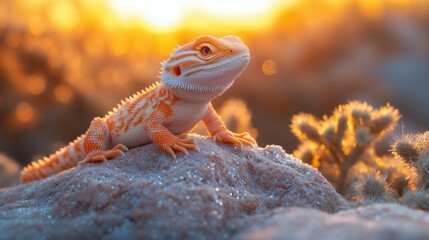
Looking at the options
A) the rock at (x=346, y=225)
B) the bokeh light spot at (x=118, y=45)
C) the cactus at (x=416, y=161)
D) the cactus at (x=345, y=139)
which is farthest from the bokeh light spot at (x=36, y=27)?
the rock at (x=346, y=225)

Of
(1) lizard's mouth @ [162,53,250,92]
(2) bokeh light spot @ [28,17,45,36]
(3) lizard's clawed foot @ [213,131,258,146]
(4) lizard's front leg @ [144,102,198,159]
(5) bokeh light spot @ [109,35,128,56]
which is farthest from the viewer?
(5) bokeh light spot @ [109,35,128,56]

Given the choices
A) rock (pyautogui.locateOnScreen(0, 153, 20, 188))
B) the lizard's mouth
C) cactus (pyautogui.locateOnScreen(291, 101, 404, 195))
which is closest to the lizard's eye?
the lizard's mouth

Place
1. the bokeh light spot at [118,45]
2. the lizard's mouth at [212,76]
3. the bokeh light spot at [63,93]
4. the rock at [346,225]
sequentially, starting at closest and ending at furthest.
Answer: the rock at [346,225] → the lizard's mouth at [212,76] → the bokeh light spot at [63,93] → the bokeh light spot at [118,45]

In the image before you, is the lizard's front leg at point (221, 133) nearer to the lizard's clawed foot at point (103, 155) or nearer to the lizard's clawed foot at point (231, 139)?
the lizard's clawed foot at point (231, 139)

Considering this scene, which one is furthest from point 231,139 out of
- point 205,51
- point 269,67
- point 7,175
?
point 269,67

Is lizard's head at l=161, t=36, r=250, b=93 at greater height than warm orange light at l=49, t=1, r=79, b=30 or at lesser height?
lesser

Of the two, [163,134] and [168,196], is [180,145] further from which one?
[168,196]

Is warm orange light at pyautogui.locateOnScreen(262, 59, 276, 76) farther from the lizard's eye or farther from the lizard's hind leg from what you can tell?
the lizard's eye
